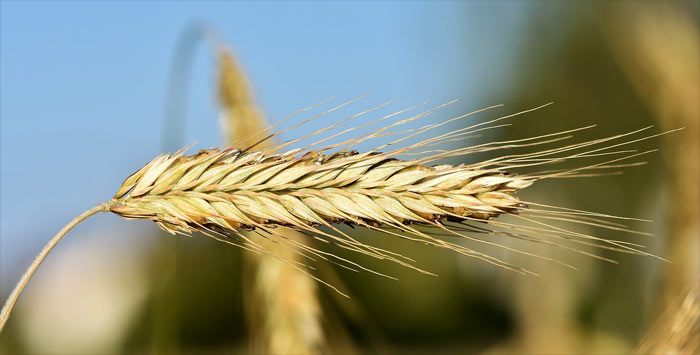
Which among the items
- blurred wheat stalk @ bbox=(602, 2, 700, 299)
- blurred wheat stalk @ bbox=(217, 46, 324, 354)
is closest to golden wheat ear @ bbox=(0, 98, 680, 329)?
blurred wheat stalk @ bbox=(217, 46, 324, 354)

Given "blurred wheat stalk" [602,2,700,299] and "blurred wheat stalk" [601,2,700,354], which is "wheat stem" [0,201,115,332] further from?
"blurred wheat stalk" [602,2,700,299]

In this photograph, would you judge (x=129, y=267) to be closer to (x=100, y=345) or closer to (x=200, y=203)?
(x=100, y=345)

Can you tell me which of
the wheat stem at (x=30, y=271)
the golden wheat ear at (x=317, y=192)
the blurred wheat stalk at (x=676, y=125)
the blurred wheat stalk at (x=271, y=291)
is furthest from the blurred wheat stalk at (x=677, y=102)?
the wheat stem at (x=30, y=271)

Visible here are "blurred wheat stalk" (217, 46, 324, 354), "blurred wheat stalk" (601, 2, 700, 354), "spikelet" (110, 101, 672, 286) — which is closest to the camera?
"spikelet" (110, 101, 672, 286)

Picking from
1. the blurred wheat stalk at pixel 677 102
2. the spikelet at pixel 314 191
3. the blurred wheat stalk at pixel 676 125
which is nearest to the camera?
the spikelet at pixel 314 191

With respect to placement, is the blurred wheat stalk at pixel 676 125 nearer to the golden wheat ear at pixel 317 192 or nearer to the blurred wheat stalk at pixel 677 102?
the blurred wheat stalk at pixel 677 102

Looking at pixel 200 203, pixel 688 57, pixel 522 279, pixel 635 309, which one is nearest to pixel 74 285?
pixel 522 279

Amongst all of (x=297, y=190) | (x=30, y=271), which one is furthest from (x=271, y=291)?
(x=30, y=271)

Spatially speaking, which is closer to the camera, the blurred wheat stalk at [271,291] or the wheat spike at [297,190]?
the wheat spike at [297,190]
